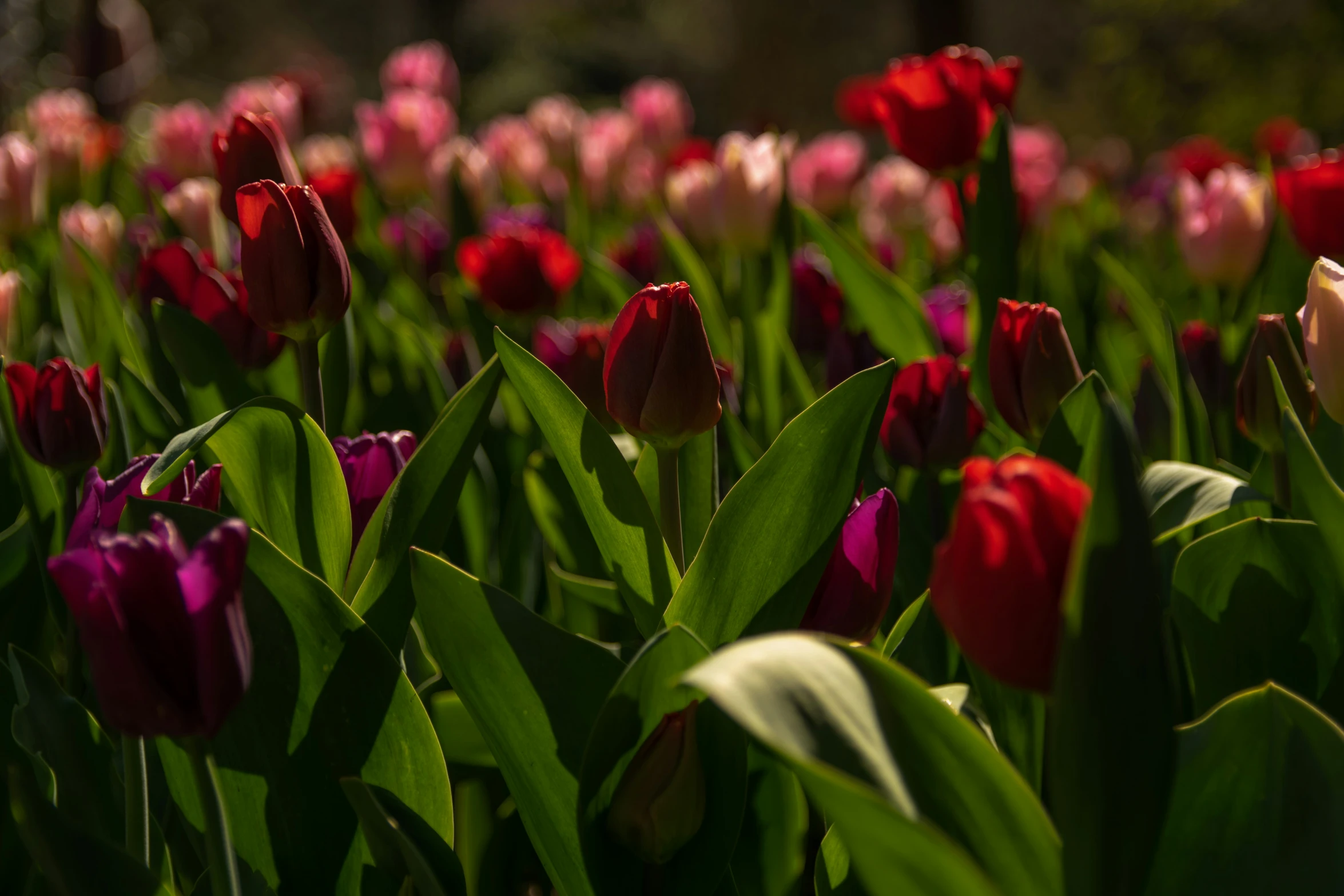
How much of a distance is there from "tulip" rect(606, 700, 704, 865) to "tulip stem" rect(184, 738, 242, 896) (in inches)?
6.8

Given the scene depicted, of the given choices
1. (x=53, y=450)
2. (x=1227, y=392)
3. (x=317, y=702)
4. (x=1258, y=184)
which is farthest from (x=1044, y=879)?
(x=1258, y=184)

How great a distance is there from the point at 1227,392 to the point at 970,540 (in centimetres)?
104

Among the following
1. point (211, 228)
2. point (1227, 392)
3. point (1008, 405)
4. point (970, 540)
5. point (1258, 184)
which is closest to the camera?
point (970, 540)

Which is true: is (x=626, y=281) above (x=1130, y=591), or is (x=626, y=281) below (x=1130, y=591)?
below

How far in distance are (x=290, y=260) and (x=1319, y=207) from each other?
110 centimetres

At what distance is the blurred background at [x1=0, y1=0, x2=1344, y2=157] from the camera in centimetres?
630

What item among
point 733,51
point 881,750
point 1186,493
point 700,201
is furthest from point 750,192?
point 733,51

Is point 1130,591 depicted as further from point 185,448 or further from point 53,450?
point 53,450

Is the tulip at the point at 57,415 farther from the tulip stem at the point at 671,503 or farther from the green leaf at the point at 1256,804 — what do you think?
the green leaf at the point at 1256,804

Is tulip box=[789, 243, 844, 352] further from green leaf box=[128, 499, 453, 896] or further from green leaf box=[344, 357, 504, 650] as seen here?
green leaf box=[128, 499, 453, 896]

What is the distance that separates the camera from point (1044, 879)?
48 cm

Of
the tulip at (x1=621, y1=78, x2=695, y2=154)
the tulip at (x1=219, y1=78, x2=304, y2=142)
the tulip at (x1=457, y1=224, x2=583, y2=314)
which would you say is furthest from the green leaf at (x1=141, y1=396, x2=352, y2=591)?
the tulip at (x1=621, y1=78, x2=695, y2=154)

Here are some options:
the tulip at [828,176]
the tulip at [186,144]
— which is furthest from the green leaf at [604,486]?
the tulip at [186,144]

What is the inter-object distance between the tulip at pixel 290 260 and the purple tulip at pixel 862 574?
1.28 feet
